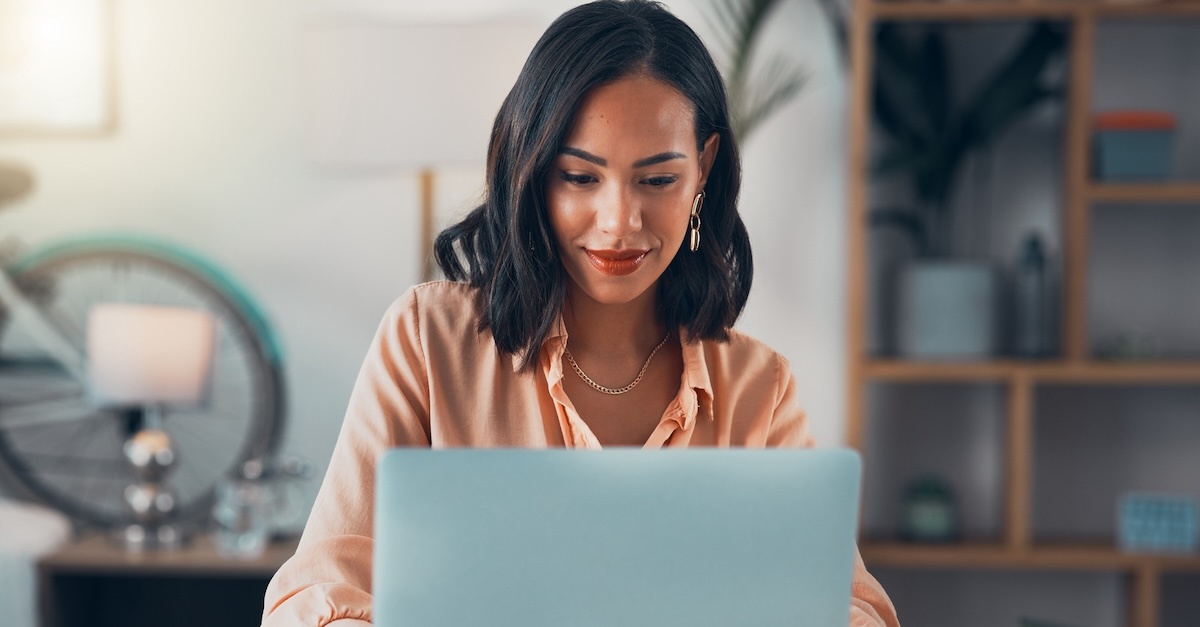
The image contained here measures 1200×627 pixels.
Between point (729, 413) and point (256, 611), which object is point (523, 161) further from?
point (256, 611)

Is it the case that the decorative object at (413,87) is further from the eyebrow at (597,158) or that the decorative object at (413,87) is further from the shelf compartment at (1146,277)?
the shelf compartment at (1146,277)

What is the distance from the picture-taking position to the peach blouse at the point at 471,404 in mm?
1042

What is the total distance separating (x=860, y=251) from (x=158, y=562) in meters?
1.65

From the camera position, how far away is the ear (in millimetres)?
1232

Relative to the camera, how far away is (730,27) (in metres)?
2.75

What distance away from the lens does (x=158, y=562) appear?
2.46 meters

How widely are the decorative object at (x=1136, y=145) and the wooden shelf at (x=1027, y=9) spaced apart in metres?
0.22

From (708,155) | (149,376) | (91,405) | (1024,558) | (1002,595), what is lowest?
(1002,595)

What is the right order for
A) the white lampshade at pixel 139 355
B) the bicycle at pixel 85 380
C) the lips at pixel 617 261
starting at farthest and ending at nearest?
the bicycle at pixel 85 380, the white lampshade at pixel 139 355, the lips at pixel 617 261

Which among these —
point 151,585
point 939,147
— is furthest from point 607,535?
point 151,585

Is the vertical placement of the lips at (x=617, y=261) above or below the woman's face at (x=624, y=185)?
below

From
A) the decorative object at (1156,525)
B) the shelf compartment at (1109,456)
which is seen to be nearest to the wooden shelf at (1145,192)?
the shelf compartment at (1109,456)

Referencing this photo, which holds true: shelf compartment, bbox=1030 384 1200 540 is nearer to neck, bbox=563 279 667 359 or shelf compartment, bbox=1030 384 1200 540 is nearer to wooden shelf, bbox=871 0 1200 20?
wooden shelf, bbox=871 0 1200 20

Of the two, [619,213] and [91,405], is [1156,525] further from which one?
[91,405]
